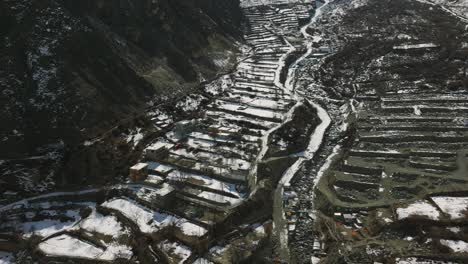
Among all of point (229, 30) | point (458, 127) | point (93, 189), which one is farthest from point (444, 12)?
point (93, 189)

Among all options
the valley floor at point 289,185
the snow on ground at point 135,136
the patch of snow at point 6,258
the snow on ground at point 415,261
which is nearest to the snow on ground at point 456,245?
the valley floor at point 289,185

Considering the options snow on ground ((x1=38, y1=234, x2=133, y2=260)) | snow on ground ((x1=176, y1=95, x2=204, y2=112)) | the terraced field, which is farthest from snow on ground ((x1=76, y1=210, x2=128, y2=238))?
snow on ground ((x1=176, y1=95, x2=204, y2=112))

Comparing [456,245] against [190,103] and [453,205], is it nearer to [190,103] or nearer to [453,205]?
[453,205]

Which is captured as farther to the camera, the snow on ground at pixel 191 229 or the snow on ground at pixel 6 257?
the snow on ground at pixel 191 229

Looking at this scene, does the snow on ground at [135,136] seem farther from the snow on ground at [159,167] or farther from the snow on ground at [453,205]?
the snow on ground at [453,205]

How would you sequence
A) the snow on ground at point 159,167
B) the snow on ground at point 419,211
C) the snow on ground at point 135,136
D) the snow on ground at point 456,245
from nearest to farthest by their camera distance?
the snow on ground at point 456,245 < the snow on ground at point 419,211 < the snow on ground at point 159,167 < the snow on ground at point 135,136
